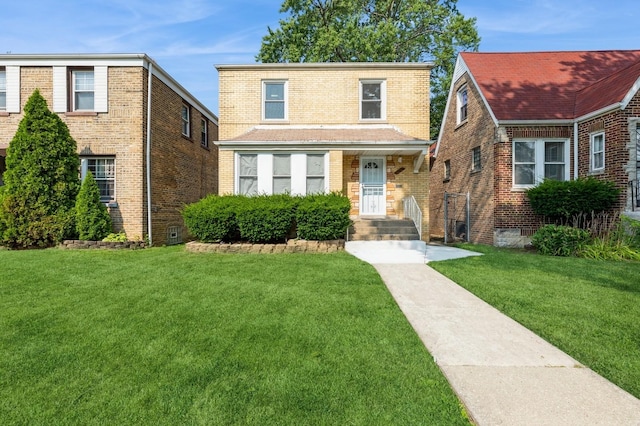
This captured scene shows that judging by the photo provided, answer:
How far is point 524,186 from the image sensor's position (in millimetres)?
11188

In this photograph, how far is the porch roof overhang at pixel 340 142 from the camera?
34.2 feet

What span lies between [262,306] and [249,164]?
7566mm

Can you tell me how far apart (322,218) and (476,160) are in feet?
25.9

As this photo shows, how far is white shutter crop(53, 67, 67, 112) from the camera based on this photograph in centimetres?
1094

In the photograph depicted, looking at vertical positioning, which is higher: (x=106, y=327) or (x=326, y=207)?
(x=326, y=207)

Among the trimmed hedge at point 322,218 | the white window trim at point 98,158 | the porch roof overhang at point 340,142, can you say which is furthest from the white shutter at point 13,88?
the trimmed hedge at point 322,218

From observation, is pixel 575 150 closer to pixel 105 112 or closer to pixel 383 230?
pixel 383 230

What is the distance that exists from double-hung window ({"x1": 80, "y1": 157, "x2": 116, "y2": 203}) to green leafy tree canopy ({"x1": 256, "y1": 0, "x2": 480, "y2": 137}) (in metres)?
14.6

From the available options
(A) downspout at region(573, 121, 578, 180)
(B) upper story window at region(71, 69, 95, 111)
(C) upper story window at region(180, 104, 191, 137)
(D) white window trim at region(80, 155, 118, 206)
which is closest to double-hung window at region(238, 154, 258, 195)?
(D) white window trim at region(80, 155, 118, 206)

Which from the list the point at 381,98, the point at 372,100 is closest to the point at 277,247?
the point at 372,100

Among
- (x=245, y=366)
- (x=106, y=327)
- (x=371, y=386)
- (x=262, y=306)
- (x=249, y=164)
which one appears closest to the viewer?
(x=371, y=386)

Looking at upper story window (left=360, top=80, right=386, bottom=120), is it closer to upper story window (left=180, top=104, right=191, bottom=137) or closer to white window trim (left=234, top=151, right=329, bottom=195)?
white window trim (left=234, top=151, right=329, bottom=195)

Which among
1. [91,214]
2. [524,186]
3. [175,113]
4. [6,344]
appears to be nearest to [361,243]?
[524,186]

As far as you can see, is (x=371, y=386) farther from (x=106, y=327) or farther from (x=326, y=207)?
(x=326, y=207)
